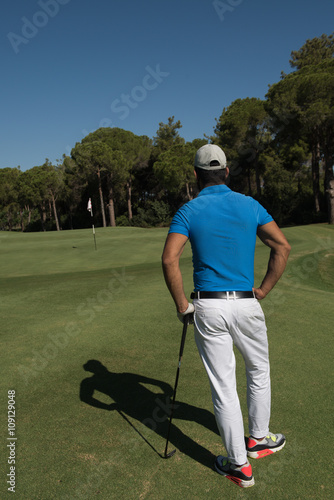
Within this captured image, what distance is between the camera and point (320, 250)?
18.2 m

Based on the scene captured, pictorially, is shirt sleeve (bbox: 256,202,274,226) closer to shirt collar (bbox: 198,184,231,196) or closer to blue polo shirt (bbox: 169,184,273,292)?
blue polo shirt (bbox: 169,184,273,292)

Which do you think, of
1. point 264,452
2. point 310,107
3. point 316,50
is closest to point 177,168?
point 310,107

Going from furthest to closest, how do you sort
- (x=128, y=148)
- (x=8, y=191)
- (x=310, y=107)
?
(x=8, y=191) < (x=128, y=148) < (x=310, y=107)

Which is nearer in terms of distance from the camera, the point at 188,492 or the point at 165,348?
the point at 188,492

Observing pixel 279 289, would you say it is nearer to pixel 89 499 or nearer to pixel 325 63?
pixel 89 499

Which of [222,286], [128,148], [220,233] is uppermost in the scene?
[128,148]

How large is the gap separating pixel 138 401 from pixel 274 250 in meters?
2.23

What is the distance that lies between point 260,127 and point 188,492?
44.1 m

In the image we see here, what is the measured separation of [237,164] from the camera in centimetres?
4788

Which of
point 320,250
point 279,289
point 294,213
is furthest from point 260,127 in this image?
point 279,289

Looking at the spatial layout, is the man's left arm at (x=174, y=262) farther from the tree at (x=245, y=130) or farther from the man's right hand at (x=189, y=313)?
the tree at (x=245, y=130)

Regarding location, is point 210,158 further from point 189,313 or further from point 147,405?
point 147,405

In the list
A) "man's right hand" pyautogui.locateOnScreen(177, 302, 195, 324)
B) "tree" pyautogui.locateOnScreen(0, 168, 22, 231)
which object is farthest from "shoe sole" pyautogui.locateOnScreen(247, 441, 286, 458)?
"tree" pyautogui.locateOnScreen(0, 168, 22, 231)

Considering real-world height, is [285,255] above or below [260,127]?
below
